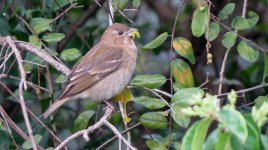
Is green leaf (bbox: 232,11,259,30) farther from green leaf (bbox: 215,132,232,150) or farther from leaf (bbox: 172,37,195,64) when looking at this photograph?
green leaf (bbox: 215,132,232,150)

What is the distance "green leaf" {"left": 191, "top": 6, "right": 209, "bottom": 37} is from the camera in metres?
4.49

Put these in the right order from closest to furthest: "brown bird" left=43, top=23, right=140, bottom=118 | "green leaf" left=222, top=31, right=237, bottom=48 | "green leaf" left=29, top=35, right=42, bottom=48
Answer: "green leaf" left=222, top=31, right=237, bottom=48 < "green leaf" left=29, top=35, right=42, bottom=48 < "brown bird" left=43, top=23, right=140, bottom=118

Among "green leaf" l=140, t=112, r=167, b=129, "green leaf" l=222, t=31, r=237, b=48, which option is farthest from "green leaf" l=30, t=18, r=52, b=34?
"green leaf" l=222, t=31, r=237, b=48

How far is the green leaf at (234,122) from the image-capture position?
2267 mm

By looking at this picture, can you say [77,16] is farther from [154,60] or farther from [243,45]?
[243,45]

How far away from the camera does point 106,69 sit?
618 cm

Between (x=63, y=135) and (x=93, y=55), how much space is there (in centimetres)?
118

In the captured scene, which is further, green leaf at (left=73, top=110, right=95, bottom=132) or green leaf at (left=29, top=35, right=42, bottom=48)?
green leaf at (left=73, top=110, right=95, bottom=132)

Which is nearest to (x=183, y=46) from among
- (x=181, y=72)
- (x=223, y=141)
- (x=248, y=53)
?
(x=181, y=72)

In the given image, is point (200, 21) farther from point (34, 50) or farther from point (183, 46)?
point (34, 50)

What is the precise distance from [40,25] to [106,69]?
1.24 meters

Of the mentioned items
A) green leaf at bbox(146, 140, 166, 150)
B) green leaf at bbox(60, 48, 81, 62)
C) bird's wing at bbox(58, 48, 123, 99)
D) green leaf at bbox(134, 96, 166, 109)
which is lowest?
bird's wing at bbox(58, 48, 123, 99)

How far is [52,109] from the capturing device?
543 cm

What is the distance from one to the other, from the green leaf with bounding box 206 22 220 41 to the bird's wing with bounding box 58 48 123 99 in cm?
150
